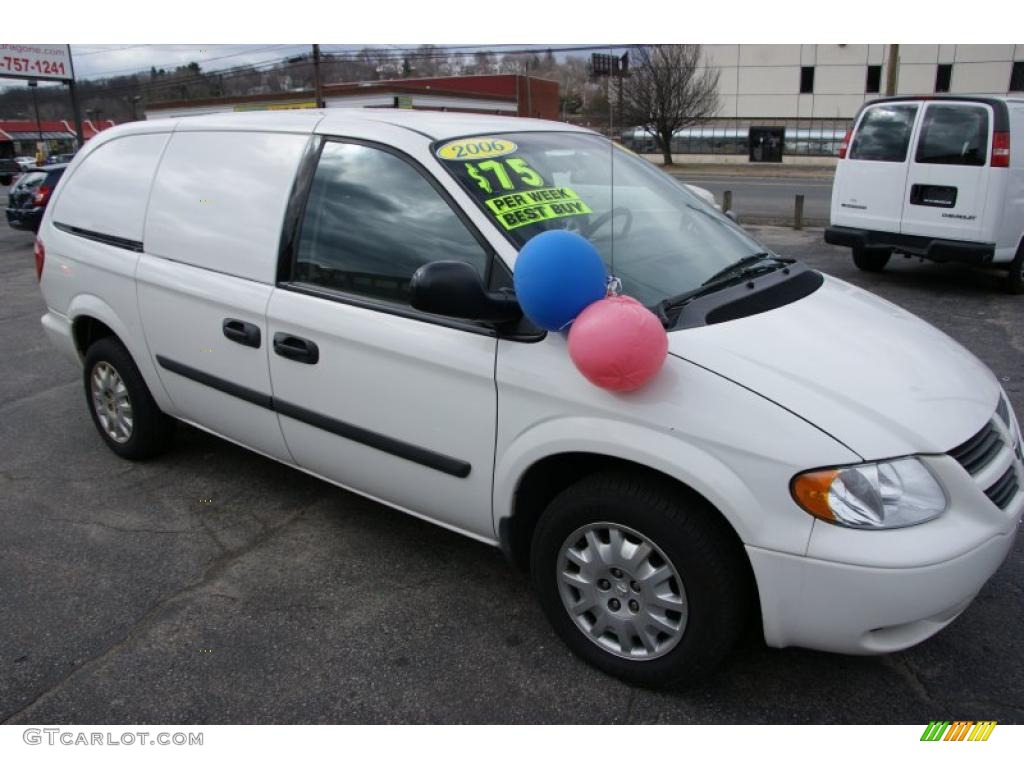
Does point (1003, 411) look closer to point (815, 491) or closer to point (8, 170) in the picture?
point (815, 491)

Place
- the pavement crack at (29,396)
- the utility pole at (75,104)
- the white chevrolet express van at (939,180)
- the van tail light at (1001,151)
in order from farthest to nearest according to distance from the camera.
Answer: the utility pole at (75,104), the white chevrolet express van at (939,180), the van tail light at (1001,151), the pavement crack at (29,396)

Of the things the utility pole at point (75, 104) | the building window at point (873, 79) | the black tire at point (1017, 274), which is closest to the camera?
the black tire at point (1017, 274)

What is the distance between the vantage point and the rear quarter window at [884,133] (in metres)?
8.05

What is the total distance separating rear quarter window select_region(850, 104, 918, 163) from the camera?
8.05m

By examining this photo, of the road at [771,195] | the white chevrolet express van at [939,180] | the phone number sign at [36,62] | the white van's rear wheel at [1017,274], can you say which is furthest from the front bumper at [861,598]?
the phone number sign at [36,62]

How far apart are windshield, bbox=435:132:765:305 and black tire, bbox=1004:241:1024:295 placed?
5995 millimetres

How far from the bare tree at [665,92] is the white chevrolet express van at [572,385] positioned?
42660 mm

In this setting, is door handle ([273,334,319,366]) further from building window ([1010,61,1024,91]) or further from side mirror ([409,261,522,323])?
building window ([1010,61,1024,91])

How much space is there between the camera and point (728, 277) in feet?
9.34

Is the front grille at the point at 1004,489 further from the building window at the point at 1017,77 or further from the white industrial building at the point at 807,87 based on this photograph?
the building window at the point at 1017,77

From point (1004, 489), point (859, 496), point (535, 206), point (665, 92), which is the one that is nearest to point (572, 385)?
point (535, 206)

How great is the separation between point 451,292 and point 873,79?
55.8 metres

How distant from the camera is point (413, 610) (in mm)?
2953
